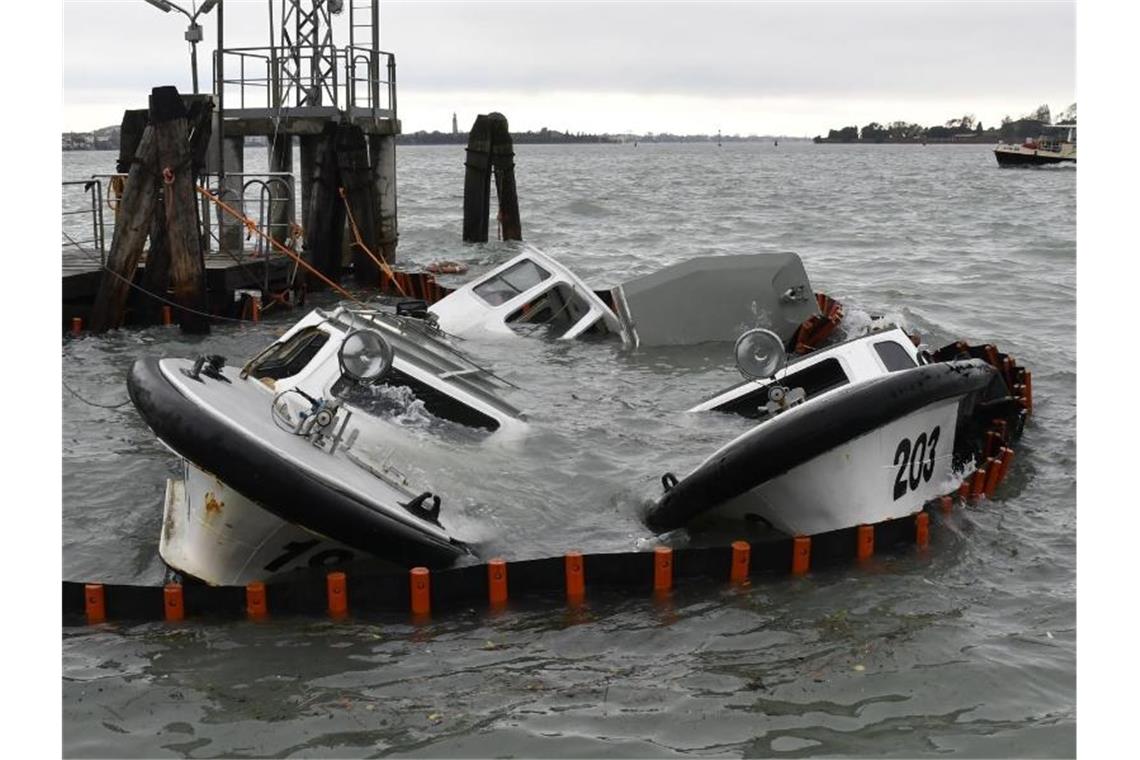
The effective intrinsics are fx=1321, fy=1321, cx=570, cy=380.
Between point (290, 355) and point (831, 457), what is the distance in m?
4.79

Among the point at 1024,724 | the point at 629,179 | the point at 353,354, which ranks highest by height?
the point at 629,179

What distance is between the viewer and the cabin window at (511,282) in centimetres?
1744

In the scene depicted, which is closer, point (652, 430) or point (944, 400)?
point (944, 400)

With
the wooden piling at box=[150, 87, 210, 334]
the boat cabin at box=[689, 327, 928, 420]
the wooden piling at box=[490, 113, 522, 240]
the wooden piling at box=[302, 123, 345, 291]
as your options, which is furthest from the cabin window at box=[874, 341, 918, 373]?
the wooden piling at box=[490, 113, 522, 240]

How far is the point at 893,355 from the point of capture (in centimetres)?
1164

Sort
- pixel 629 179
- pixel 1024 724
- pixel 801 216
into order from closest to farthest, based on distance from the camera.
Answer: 1. pixel 1024 724
2. pixel 801 216
3. pixel 629 179

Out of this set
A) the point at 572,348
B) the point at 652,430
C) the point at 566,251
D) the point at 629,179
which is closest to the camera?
the point at 652,430

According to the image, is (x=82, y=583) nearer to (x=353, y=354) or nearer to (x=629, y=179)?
(x=353, y=354)

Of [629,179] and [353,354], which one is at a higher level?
[629,179]

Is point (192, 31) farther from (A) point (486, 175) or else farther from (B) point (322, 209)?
(A) point (486, 175)

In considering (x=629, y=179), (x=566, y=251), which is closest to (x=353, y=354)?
(x=566, y=251)

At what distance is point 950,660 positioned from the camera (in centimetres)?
786

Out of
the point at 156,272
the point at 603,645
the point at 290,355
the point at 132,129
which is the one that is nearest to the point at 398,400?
the point at 290,355

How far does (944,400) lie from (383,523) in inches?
160
